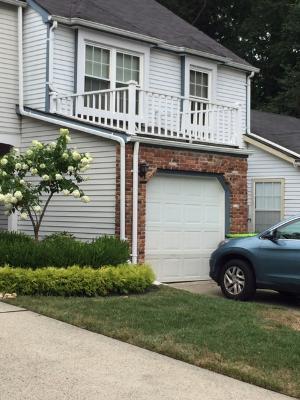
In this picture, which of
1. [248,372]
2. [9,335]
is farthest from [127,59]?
[248,372]

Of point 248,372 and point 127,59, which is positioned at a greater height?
point 127,59

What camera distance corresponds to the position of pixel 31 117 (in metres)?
13.8

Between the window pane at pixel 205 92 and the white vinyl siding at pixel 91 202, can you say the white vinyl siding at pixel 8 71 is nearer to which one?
the white vinyl siding at pixel 91 202

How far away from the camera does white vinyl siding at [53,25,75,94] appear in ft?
45.4

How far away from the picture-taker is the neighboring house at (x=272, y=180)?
16688 millimetres

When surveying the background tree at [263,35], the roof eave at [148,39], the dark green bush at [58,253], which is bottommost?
the dark green bush at [58,253]

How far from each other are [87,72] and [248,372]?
32.3 ft

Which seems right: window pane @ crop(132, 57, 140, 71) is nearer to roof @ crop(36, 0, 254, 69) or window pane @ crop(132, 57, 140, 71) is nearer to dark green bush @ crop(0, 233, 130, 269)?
roof @ crop(36, 0, 254, 69)

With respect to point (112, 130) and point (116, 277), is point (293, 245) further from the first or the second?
point (112, 130)

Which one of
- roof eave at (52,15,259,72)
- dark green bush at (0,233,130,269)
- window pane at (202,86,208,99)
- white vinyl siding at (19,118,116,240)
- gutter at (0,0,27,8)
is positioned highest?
gutter at (0,0,27,8)

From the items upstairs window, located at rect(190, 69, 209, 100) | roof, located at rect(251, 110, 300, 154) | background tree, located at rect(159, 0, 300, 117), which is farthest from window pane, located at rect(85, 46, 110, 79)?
background tree, located at rect(159, 0, 300, 117)

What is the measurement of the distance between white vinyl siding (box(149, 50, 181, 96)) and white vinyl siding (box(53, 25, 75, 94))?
2.38m

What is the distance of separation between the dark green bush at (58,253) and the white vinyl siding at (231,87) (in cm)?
787

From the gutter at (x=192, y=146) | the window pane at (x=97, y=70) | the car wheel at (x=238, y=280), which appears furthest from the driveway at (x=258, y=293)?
the window pane at (x=97, y=70)
